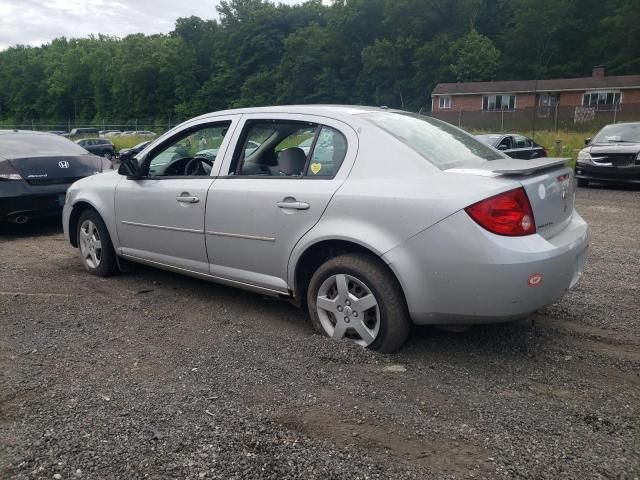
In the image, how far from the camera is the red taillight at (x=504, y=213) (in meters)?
3.16

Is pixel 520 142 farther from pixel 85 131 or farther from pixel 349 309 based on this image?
pixel 85 131

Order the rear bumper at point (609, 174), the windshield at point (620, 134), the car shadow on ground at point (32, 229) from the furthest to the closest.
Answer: the windshield at point (620, 134), the rear bumper at point (609, 174), the car shadow on ground at point (32, 229)

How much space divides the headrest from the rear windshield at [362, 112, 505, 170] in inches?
20.9

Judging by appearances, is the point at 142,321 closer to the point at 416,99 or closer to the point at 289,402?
the point at 289,402

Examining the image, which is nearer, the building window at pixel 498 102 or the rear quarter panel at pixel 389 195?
the rear quarter panel at pixel 389 195

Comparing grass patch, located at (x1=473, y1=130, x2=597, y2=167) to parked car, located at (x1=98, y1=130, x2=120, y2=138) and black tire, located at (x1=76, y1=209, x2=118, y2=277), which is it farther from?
parked car, located at (x1=98, y1=130, x2=120, y2=138)

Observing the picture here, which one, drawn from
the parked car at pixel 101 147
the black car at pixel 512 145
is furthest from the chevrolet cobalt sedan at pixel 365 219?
the parked car at pixel 101 147

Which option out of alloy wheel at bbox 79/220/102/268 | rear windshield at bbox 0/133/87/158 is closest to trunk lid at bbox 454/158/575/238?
alloy wheel at bbox 79/220/102/268

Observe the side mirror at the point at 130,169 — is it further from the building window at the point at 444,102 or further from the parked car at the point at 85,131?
the building window at the point at 444,102

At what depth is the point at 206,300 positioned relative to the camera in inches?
193

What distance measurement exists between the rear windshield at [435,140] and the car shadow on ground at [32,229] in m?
5.68

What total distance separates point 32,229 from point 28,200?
1119mm

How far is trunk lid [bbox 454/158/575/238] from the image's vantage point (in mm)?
3320

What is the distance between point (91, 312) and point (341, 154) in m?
2.39
